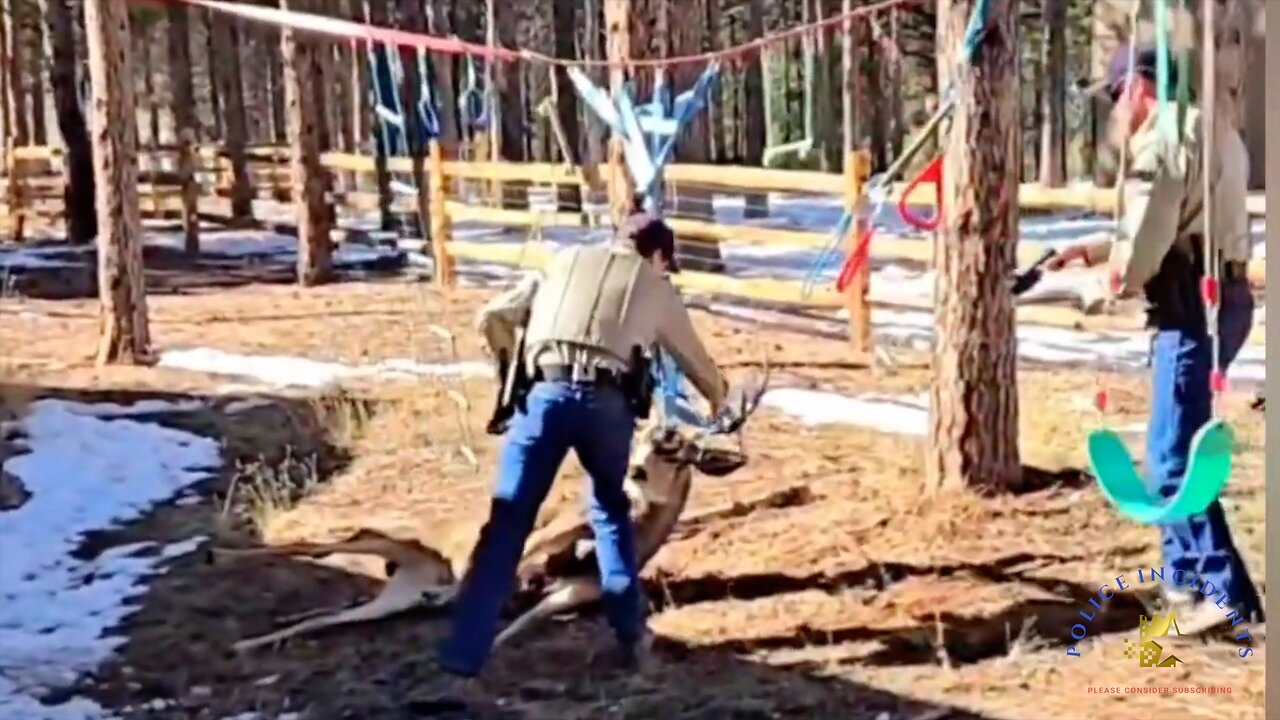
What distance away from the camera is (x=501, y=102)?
3.22 metres

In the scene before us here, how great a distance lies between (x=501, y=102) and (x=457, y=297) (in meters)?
0.40

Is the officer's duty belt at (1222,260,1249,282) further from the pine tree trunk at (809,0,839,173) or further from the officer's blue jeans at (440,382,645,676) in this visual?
the pine tree trunk at (809,0,839,173)

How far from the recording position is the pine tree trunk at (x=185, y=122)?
3.62 m

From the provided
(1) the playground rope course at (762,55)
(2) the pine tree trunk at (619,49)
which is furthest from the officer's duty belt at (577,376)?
(2) the pine tree trunk at (619,49)

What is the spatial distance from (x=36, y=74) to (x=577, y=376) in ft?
6.68

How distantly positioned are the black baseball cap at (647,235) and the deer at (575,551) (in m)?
0.28

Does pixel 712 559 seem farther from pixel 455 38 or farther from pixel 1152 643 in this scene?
pixel 455 38

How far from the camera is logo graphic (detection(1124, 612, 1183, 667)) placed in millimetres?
2578

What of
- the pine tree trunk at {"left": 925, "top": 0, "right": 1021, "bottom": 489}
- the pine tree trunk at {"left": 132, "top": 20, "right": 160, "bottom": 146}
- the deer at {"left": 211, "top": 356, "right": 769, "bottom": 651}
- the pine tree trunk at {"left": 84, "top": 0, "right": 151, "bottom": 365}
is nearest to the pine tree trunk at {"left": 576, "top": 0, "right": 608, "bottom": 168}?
the deer at {"left": 211, "top": 356, "right": 769, "bottom": 651}

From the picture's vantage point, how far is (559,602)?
276 cm

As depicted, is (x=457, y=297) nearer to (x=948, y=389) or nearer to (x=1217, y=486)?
(x=948, y=389)

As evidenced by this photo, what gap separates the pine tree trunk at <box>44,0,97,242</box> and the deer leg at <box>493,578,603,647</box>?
1.59 metres

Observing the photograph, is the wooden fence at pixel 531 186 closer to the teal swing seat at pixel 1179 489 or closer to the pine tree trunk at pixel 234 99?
the pine tree trunk at pixel 234 99

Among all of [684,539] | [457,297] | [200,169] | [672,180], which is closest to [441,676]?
[684,539]
